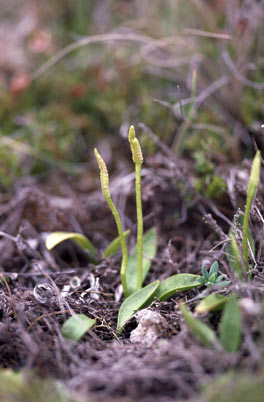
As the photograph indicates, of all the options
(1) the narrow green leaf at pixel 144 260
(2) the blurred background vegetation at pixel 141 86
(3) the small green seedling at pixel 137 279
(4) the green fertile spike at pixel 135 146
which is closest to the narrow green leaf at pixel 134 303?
(3) the small green seedling at pixel 137 279

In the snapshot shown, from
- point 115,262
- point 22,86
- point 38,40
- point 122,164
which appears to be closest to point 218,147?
point 122,164

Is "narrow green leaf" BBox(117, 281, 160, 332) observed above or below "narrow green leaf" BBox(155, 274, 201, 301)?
below

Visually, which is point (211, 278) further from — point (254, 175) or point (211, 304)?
point (254, 175)

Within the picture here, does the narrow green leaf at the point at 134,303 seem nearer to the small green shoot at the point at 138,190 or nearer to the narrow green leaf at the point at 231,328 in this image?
the small green shoot at the point at 138,190

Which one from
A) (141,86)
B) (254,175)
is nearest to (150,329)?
(254,175)

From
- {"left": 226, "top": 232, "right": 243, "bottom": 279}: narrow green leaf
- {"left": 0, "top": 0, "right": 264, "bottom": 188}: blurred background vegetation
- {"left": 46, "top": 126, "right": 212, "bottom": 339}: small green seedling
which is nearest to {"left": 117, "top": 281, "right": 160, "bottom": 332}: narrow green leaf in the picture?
{"left": 46, "top": 126, "right": 212, "bottom": 339}: small green seedling

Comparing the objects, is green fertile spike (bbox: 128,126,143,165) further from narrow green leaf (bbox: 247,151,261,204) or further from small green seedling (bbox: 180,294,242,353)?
small green seedling (bbox: 180,294,242,353)
